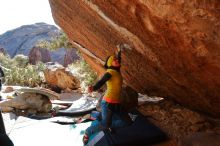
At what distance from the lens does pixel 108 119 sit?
6043 mm

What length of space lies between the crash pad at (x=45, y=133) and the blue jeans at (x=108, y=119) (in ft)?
1.96

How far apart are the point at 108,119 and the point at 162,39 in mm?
2173

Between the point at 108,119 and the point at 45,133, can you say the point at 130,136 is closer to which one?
the point at 108,119

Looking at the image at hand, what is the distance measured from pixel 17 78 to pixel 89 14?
53.2 feet

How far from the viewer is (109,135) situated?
228 inches

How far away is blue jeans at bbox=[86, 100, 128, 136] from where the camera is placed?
19.8 feet

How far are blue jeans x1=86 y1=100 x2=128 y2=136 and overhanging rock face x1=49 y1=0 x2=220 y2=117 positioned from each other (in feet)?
3.94

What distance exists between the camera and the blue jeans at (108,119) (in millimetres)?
6027

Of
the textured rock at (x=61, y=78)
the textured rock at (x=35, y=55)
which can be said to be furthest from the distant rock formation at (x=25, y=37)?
the textured rock at (x=61, y=78)

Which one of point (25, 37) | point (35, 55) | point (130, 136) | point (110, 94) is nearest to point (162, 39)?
point (110, 94)

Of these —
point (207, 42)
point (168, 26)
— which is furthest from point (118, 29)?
point (207, 42)

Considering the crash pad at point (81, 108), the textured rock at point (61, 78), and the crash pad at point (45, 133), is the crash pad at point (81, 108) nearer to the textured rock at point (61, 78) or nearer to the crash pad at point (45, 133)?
the crash pad at point (45, 133)

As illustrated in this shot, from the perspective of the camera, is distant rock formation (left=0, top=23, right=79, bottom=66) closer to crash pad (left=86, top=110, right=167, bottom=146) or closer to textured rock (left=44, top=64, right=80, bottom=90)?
textured rock (left=44, top=64, right=80, bottom=90)

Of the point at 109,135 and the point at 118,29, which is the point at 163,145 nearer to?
the point at 109,135
